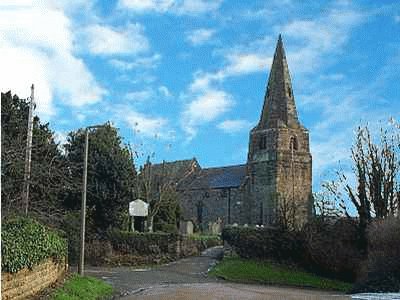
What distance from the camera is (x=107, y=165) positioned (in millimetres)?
38781

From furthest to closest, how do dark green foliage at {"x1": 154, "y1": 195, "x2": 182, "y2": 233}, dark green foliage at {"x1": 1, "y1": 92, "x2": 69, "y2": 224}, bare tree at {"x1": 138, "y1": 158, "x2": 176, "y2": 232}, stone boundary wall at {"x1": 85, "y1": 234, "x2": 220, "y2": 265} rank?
dark green foliage at {"x1": 154, "y1": 195, "x2": 182, "y2": 233}, bare tree at {"x1": 138, "y1": 158, "x2": 176, "y2": 232}, stone boundary wall at {"x1": 85, "y1": 234, "x2": 220, "y2": 265}, dark green foliage at {"x1": 1, "y1": 92, "x2": 69, "y2": 224}

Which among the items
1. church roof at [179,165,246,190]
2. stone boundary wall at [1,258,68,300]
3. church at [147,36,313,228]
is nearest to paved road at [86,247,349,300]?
stone boundary wall at [1,258,68,300]

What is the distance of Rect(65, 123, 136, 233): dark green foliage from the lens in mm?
38281

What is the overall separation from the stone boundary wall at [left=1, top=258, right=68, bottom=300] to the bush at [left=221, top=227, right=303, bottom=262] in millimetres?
21941

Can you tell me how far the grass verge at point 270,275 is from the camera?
32781 millimetres

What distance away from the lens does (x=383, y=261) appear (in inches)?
1100

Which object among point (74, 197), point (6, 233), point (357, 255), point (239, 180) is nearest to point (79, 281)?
point (6, 233)

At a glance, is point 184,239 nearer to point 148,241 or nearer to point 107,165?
point 148,241

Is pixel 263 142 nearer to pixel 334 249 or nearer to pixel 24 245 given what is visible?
pixel 334 249

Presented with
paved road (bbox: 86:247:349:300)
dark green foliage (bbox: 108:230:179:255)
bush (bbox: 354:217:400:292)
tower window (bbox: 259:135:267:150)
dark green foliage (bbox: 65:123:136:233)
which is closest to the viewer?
paved road (bbox: 86:247:349:300)

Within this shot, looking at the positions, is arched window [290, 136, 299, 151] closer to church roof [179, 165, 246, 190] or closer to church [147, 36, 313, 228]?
church [147, 36, 313, 228]

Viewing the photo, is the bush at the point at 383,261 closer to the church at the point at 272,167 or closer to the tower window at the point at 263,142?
the church at the point at 272,167

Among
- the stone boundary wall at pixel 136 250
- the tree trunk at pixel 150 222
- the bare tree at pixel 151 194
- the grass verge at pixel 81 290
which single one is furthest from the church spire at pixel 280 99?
the grass verge at pixel 81 290

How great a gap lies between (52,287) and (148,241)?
23.3m
